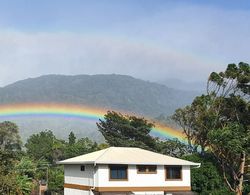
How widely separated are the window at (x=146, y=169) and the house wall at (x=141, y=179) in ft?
0.88

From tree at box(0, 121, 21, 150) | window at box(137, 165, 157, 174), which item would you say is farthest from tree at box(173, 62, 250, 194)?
tree at box(0, 121, 21, 150)

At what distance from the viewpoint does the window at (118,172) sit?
41.0 m

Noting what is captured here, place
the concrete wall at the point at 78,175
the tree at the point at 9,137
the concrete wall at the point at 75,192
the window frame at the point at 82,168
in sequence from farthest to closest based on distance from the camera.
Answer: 1. the tree at the point at 9,137
2. the window frame at the point at 82,168
3. the concrete wall at the point at 75,192
4. the concrete wall at the point at 78,175

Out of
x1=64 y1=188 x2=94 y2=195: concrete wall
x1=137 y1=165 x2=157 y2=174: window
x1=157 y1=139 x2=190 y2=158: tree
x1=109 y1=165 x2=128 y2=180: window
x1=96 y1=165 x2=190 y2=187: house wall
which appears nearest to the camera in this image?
x1=96 y1=165 x2=190 y2=187: house wall

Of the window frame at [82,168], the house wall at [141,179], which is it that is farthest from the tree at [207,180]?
the window frame at [82,168]

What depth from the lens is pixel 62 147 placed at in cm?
10094

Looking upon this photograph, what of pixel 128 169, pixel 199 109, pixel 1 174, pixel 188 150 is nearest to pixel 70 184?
pixel 128 169

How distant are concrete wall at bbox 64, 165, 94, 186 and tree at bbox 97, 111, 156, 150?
4212cm

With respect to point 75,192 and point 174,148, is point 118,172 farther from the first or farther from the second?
point 174,148

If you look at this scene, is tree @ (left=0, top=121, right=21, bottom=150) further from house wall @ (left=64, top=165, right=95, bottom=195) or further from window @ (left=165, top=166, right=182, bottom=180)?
window @ (left=165, top=166, right=182, bottom=180)

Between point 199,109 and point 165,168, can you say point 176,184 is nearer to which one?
point 165,168

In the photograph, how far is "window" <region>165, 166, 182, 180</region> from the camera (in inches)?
1715

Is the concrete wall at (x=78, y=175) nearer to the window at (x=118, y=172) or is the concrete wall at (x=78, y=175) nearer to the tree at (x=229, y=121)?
the window at (x=118, y=172)

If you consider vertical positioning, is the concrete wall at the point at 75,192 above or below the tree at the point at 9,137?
below
